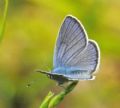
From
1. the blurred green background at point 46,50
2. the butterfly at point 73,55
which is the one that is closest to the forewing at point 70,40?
the butterfly at point 73,55

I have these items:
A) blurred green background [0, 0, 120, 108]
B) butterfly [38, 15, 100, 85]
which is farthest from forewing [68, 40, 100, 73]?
blurred green background [0, 0, 120, 108]

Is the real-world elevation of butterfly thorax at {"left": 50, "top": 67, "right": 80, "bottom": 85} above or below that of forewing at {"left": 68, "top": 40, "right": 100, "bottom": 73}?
below

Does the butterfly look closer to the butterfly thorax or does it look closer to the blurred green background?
the butterfly thorax

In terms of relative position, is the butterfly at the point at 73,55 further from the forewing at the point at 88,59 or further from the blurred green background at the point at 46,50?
the blurred green background at the point at 46,50

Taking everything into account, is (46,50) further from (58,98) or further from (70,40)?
(58,98)

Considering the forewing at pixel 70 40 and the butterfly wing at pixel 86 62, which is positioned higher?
the forewing at pixel 70 40

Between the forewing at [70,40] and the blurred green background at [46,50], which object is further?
the blurred green background at [46,50]
